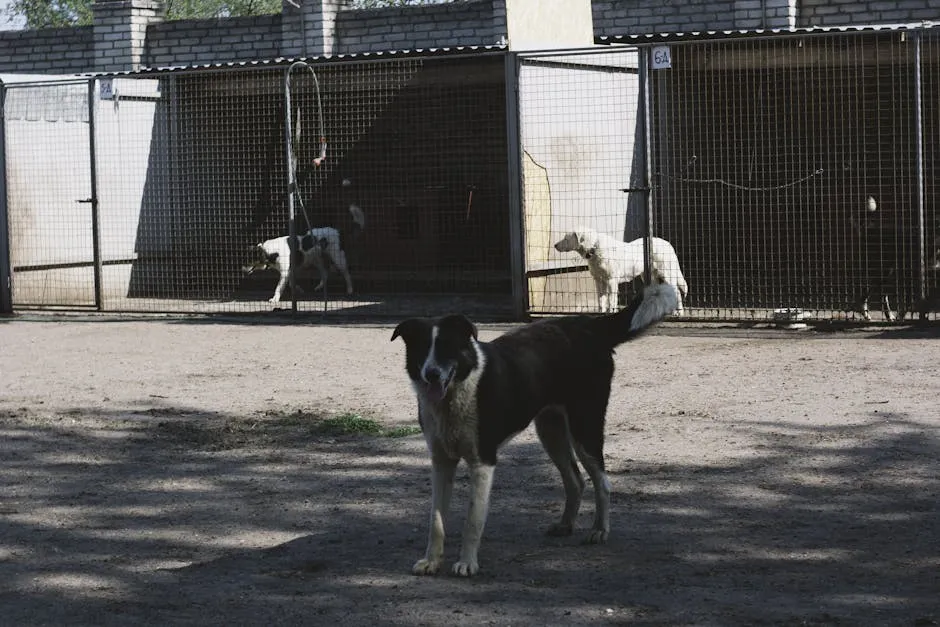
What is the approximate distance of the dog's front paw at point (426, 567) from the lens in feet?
15.4

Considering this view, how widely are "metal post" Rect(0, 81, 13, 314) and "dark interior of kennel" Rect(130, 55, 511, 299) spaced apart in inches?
64.8

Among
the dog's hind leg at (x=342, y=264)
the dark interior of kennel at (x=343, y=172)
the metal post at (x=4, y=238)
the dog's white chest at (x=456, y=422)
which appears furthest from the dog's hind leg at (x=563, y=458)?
the dog's hind leg at (x=342, y=264)

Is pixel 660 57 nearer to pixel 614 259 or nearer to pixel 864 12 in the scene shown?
pixel 614 259

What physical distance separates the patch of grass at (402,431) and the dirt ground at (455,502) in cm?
8

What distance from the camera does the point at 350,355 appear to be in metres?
10.6

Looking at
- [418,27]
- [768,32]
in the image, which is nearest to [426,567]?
[768,32]

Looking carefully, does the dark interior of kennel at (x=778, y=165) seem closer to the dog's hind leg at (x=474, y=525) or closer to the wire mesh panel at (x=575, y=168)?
the wire mesh panel at (x=575, y=168)

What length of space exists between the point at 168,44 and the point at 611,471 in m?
13.9

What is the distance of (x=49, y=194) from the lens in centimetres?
1463

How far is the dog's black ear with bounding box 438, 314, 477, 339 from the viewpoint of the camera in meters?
4.69

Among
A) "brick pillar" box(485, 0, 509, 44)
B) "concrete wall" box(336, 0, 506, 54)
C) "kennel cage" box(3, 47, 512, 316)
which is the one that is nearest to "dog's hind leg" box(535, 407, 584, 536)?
"kennel cage" box(3, 47, 512, 316)

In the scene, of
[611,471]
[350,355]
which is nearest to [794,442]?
[611,471]

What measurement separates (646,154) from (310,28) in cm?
774

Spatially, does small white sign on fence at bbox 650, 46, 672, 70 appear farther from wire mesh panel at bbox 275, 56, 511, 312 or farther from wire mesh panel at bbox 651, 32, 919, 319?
wire mesh panel at bbox 275, 56, 511, 312
